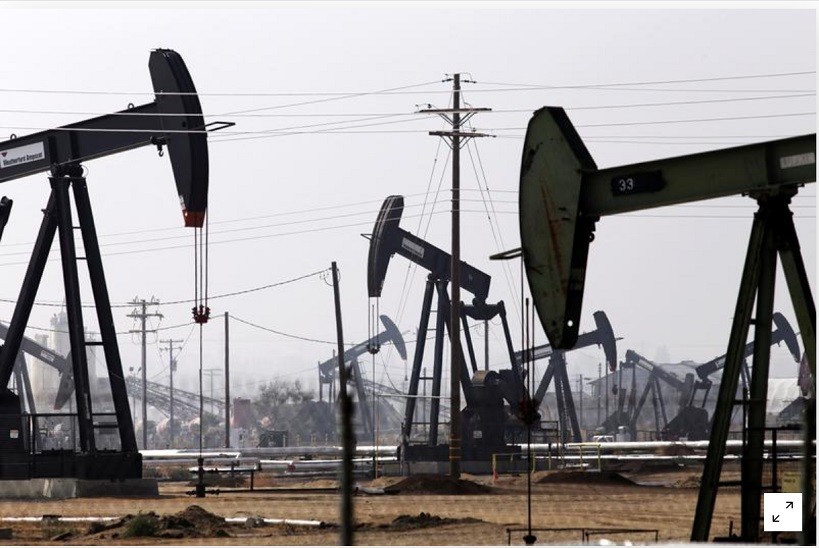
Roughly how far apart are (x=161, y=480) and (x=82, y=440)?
41.0 feet

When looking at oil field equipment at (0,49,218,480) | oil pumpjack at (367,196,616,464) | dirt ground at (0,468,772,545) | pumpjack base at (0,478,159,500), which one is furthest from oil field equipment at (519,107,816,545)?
oil pumpjack at (367,196,616,464)

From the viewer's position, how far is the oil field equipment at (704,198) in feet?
36.8

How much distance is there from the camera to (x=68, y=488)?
1013 inches

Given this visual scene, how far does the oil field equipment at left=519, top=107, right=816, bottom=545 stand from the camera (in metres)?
11.2

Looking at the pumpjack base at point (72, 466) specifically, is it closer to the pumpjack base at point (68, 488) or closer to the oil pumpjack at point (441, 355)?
the pumpjack base at point (68, 488)

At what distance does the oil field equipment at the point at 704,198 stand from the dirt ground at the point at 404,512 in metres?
3.97

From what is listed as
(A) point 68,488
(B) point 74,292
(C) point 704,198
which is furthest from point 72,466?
(C) point 704,198

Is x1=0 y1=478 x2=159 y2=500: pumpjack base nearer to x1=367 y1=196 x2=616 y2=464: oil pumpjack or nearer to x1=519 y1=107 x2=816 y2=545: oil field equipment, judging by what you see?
x1=367 y1=196 x2=616 y2=464: oil pumpjack

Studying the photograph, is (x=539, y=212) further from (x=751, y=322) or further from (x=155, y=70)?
(x=155, y=70)

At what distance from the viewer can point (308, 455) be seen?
54531 mm

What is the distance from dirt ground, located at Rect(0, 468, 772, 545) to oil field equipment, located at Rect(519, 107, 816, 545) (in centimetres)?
397

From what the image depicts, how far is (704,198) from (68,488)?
54.7 ft

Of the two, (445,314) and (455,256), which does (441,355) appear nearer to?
(445,314)

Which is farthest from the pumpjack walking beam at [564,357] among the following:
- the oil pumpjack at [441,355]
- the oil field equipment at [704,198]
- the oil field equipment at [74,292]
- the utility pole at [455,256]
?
the oil field equipment at [704,198]
